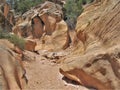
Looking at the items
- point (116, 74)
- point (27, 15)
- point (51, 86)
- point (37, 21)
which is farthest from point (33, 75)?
point (27, 15)

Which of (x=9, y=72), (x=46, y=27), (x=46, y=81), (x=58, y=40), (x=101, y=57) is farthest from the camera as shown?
(x=46, y=27)

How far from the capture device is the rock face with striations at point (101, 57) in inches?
327

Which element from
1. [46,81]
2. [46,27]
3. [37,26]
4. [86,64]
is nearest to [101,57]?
[86,64]

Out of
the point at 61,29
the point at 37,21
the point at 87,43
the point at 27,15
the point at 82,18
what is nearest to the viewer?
the point at 87,43

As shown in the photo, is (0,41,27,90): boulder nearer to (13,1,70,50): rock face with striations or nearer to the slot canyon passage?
the slot canyon passage

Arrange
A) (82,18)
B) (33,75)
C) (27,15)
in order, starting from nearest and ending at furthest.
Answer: (33,75) → (82,18) → (27,15)

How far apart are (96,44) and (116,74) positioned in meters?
1.67

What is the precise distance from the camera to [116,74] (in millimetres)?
8188

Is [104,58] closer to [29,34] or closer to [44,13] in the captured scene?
[44,13]

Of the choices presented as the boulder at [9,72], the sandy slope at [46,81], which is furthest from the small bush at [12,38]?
the boulder at [9,72]

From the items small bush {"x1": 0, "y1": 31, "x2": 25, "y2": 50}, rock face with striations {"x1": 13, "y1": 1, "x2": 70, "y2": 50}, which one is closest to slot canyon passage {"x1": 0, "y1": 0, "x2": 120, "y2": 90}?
small bush {"x1": 0, "y1": 31, "x2": 25, "y2": 50}

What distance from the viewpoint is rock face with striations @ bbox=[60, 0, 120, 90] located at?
8312 mm

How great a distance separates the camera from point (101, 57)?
28.5 ft

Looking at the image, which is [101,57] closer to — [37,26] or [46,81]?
[46,81]
